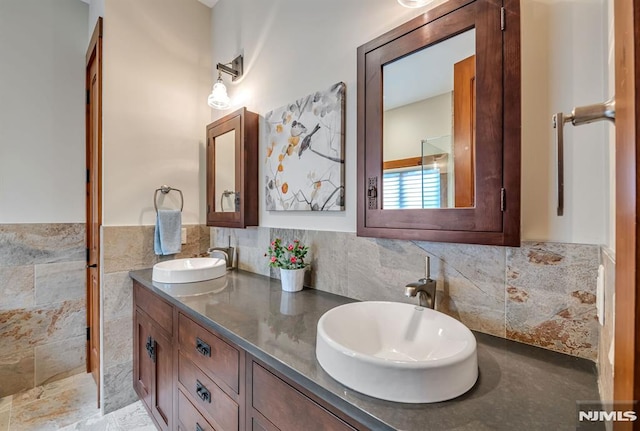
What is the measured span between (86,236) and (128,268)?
70cm

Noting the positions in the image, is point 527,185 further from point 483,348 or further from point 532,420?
point 532,420

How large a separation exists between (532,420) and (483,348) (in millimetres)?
289

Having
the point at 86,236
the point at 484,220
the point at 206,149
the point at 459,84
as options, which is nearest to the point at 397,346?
the point at 484,220

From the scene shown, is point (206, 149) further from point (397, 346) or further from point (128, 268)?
point (397, 346)

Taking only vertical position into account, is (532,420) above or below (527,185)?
below

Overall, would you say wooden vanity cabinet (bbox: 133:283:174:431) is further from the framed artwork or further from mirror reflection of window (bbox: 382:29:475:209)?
mirror reflection of window (bbox: 382:29:475:209)

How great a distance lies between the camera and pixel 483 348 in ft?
2.70

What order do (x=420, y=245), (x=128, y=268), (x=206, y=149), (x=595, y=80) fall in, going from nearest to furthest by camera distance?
(x=595, y=80), (x=420, y=245), (x=128, y=268), (x=206, y=149)

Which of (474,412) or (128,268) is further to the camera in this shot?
(128,268)

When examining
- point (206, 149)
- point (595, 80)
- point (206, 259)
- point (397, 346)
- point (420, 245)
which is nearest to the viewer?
point (595, 80)

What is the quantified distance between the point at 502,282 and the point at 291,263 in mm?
893

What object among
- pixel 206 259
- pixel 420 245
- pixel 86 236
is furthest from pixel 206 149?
pixel 420 245

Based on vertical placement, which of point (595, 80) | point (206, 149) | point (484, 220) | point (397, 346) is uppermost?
point (206, 149)

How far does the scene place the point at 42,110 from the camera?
207 cm
